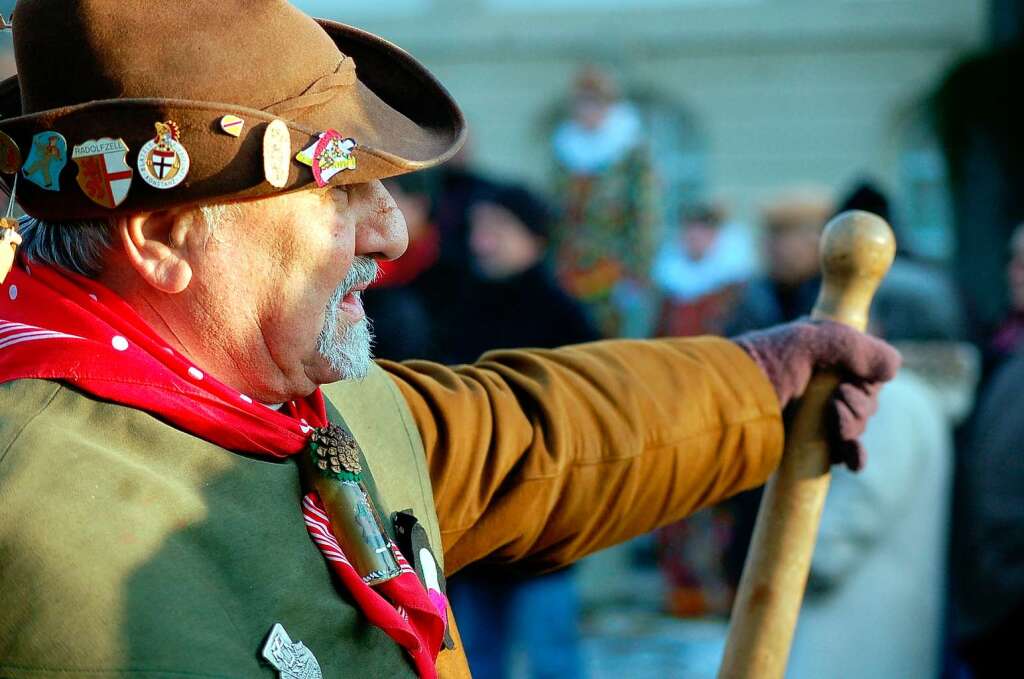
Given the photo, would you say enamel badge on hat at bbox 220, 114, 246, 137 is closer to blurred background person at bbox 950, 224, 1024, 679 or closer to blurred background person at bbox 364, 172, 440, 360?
blurred background person at bbox 364, 172, 440, 360

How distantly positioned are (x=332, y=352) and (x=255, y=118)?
35 centimetres

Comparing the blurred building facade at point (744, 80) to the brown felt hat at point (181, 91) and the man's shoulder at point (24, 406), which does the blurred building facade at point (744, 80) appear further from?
the man's shoulder at point (24, 406)

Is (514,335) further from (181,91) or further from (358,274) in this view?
(181,91)

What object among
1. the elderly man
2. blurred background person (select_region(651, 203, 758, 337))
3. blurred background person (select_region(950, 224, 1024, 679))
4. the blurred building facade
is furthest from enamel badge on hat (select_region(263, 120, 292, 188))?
the blurred building facade

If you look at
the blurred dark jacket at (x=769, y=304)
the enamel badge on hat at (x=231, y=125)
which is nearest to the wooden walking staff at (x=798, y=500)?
the enamel badge on hat at (x=231, y=125)

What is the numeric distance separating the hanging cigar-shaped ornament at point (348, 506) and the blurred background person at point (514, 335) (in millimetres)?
2682

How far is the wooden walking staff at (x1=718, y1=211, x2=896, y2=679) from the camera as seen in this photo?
2.39 meters

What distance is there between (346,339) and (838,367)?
0.87m

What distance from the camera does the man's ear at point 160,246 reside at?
6.32ft

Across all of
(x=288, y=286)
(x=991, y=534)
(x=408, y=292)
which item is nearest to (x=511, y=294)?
(x=408, y=292)

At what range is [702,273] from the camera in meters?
7.90

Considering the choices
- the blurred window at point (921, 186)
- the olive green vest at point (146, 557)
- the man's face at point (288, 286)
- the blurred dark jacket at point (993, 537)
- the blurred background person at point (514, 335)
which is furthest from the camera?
the blurred window at point (921, 186)

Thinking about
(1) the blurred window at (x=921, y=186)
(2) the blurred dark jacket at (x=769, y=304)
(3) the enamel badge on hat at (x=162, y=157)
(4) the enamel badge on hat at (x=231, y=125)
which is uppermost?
(4) the enamel badge on hat at (x=231, y=125)

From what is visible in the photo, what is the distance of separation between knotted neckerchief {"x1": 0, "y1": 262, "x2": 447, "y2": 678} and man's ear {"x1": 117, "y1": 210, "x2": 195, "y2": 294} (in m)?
0.06
